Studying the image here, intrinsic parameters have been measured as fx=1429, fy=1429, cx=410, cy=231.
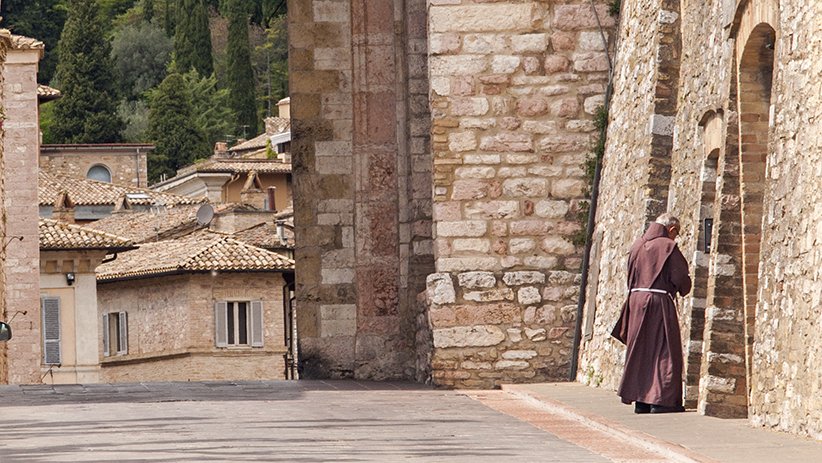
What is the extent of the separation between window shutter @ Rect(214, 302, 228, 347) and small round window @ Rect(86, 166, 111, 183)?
23750 mm

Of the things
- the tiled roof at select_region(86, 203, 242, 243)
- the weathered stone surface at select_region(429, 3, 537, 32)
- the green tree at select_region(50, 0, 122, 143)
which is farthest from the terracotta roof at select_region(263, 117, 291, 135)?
the weathered stone surface at select_region(429, 3, 537, 32)

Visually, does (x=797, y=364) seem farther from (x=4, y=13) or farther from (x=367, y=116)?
(x=4, y=13)

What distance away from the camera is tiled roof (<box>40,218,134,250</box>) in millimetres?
33969

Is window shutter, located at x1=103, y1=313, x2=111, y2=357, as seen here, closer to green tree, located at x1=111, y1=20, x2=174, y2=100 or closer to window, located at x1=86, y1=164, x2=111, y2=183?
window, located at x1=86, y1=164, x2=111, y2=183

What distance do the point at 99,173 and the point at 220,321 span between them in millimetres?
24470

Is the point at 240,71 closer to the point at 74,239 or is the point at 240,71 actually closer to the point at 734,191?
the point at 74,239

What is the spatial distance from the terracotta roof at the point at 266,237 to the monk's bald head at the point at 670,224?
29.5 m

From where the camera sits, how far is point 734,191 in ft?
30.5

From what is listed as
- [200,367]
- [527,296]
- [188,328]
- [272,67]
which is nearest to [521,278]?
[527,296]

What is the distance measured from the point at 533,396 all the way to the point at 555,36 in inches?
146

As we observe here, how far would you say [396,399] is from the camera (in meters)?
11.6

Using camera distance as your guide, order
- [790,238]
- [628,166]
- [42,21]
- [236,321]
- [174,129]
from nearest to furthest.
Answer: [790,238] < [628,166] < [236,321] < [174,129] < [42,21]

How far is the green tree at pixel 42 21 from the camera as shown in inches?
2948

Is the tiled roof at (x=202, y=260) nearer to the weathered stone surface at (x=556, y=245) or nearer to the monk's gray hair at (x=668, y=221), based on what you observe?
the weathered stone surface at (x=556, y=245)
